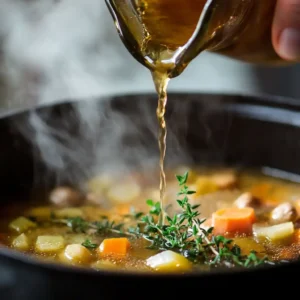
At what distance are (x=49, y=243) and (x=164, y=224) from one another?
29cm

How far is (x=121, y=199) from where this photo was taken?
5.93 ft

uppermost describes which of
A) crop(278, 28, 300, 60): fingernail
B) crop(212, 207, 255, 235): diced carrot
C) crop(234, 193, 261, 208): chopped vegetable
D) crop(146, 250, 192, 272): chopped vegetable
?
crop(278, 28, 300, 60): fingernail

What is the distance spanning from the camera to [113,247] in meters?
1.38

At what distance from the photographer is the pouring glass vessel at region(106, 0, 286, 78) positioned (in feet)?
4.15

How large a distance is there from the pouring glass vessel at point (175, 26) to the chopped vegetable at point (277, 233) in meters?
0.45

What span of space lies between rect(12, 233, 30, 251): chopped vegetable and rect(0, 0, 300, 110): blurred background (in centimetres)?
94

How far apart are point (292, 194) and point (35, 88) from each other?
1291 millimetres

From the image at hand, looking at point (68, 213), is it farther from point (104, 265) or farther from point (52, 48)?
point (52, 48)

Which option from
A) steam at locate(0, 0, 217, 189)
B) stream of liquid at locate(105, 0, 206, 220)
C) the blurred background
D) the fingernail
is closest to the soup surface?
steam at locate(0, 0, 217, 189)

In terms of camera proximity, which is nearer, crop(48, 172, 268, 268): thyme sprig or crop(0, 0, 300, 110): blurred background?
crop(48, 172, 268, 268): thyme sprig

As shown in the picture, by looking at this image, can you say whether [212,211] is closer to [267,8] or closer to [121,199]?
[121,199]

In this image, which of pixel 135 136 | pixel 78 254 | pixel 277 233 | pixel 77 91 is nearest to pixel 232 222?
pixel 277 233

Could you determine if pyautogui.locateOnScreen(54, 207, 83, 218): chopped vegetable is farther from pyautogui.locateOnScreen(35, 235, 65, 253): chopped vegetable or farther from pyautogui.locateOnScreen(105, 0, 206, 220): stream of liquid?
pyautogui.locateOnScreen(105, 0, 206, 220): stream of liquid

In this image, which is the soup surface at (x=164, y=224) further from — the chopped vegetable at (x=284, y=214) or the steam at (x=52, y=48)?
the steam at (x=52, y=48)
